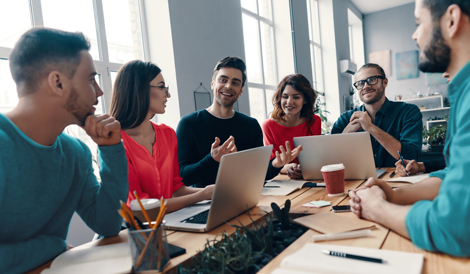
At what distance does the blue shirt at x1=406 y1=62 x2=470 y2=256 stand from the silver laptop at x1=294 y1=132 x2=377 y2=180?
85 cm

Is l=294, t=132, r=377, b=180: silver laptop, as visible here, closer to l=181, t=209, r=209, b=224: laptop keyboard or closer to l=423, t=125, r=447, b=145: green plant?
l=181, t=209, r=209, b=224: laptop keyboard

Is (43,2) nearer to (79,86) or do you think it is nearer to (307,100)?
(79,86)

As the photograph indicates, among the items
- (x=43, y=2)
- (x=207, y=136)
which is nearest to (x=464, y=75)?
(x=207, y=136)

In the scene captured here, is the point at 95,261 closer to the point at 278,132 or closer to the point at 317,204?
the point at 317,204

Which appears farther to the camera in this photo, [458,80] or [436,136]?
[436,136]

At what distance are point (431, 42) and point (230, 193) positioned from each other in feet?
2.44

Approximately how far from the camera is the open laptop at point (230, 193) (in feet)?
3.37

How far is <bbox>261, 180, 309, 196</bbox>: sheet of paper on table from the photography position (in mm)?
1543

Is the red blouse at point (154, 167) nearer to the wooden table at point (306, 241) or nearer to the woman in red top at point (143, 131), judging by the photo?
the woman in red top at point (143, 131)

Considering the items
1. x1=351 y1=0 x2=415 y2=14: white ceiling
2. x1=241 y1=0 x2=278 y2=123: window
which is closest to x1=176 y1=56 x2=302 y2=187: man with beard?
x1=241 y1=0 x2=278 y2=123: window

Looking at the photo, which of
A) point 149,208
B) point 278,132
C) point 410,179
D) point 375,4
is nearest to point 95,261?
point 149,208

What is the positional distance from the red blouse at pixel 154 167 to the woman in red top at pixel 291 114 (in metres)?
1.04

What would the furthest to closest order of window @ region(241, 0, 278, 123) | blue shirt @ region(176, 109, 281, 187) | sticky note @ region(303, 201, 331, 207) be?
window @ region(241, 0, 278, 123), blue shirt @ region(176, 109, 281, 187), sticky note @ region(303, 201, 331, 207)

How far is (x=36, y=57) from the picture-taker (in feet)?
3.16
